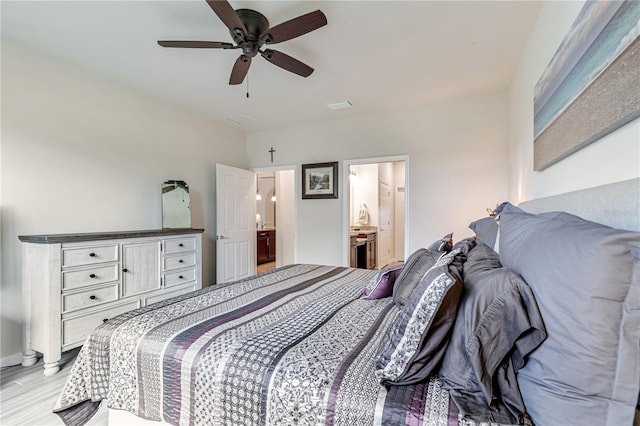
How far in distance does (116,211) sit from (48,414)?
77.7 inches

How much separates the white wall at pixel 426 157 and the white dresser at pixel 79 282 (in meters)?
2.34

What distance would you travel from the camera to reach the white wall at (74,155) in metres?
2.40

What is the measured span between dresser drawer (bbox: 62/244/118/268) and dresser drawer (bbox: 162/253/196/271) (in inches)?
20.9

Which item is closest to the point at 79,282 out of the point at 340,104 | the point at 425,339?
the point at 425,339

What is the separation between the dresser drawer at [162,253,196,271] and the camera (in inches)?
124

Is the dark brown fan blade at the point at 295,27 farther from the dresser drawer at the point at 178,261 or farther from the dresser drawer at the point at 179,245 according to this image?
the dresser drawer at the point at 178,261

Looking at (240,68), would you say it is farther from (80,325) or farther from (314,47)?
(80,325)

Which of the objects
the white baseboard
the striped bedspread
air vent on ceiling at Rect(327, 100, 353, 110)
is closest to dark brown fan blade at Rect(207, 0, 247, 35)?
the striped bedspread

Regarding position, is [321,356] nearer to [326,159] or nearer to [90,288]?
[90,288]

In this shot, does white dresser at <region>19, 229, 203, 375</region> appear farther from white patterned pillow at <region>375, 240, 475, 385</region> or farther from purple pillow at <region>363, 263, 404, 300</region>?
white patterned pillow at <region>375, 240, 475, 385</region>

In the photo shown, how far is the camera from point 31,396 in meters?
1.95

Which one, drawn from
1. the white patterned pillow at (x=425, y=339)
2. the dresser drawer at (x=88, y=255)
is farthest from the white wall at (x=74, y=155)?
the white patterned pillow at (x=425, y=339)

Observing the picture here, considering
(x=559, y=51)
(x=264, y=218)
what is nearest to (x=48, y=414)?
(x=559, y=51)

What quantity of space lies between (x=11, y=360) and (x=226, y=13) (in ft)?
10.6
